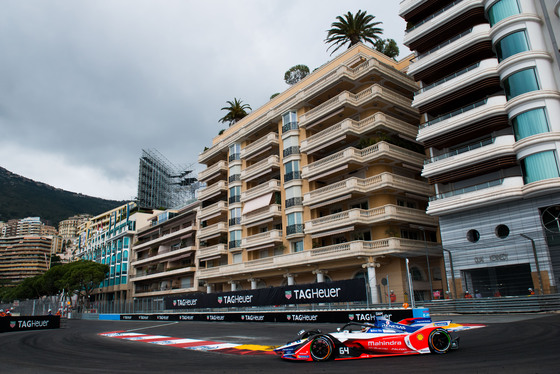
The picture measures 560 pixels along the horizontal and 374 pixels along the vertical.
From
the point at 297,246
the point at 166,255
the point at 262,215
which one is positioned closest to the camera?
the point at 297,246

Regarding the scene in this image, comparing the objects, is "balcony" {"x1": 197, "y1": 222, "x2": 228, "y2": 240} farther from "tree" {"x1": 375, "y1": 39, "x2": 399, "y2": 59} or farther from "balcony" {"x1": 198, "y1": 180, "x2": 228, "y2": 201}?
"tree" {"x1": 375, "y1": 39, "x2": 399, "y2": 59}

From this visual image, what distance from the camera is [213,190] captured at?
53.7 meters

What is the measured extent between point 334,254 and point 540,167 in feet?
52.8

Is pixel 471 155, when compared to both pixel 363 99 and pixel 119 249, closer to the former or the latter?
pixel 363 99

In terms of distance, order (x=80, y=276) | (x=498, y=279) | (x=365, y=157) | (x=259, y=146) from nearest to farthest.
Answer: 1. (x=498, y=279)
2. (x=365, y=157)
3. (x=259, y=146)
4. (x=80, y=276)

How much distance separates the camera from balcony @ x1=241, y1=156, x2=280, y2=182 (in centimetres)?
4428

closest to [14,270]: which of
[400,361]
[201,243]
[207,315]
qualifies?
[201,243]

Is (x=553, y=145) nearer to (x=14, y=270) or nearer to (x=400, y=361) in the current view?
(x=400, y=361)

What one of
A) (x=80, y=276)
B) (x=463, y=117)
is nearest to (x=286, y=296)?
(x=463, y=117)

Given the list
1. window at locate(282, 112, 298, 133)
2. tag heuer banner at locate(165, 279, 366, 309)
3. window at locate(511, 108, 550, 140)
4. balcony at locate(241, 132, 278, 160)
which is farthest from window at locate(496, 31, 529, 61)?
balcony at locate(241, 132, 278, 160)

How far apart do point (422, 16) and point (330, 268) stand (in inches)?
884

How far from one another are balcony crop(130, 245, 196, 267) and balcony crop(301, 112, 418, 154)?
3148cm

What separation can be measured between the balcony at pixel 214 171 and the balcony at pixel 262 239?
11609mm

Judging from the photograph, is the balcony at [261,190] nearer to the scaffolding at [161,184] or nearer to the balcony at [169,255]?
the balcony at [169,255]
